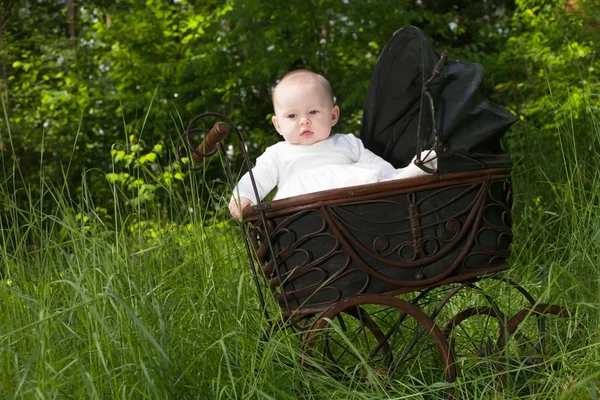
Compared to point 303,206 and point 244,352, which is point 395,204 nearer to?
point 303,206

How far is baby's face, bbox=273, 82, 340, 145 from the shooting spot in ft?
9.23

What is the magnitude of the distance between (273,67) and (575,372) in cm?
517

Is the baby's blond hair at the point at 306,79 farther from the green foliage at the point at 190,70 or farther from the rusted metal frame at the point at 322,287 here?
the green foliage at the point at 190,70

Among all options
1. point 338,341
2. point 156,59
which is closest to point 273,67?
point 156,59

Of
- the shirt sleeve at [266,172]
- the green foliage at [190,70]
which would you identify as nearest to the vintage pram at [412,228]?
the shirt sleeve at [266,172]

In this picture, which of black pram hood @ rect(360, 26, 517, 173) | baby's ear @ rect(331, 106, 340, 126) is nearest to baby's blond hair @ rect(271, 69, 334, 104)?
baby's ear @ rect(331, 106, 340, 126)

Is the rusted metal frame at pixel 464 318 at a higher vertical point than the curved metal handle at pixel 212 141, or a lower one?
lower

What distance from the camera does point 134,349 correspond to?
2.43 meters

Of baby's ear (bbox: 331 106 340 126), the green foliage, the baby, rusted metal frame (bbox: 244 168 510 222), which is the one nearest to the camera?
rusted metal frame (bbox: 244 168 510 222)

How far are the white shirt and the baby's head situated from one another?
0.13 ft

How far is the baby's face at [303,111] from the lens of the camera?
9.23 feet

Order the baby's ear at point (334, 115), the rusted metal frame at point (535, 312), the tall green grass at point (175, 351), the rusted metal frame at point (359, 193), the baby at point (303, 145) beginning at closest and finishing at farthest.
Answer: the tall green grass at point (175, 351)
the rusted metal frame at point (359, 193)
the rusted metal frame at point (535, 312)
the baby at point (303, 145)
the baby's ear at point (334, 115)

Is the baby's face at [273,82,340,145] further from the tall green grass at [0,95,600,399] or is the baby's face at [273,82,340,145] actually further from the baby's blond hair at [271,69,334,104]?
the tall green grass at [0,95,600,399]

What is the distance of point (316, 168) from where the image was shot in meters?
2.75
